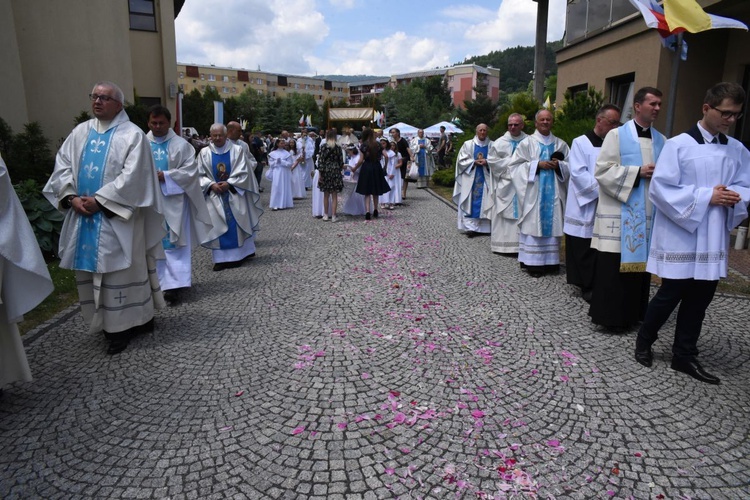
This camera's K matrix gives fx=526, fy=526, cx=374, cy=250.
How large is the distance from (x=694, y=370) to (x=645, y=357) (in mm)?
345

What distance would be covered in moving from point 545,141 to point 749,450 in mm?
4804

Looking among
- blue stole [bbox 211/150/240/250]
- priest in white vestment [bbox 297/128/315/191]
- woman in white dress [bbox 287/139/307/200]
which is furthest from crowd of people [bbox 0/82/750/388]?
priest in white vestment [bbox 297/128/315/191]

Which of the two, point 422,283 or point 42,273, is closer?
point 42,273

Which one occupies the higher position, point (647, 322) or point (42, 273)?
point (42, 273)

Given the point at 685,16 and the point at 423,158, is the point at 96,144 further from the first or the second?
the point at 423,158

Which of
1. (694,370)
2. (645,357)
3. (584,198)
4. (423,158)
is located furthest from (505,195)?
(423,158)

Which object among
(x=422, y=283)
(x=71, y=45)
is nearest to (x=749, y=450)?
(x=422, y=283)

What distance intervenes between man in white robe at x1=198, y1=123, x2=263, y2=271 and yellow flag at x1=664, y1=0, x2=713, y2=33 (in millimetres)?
5613

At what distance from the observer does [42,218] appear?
779 centimetres

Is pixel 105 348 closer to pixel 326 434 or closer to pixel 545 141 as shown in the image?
pixel 326 434

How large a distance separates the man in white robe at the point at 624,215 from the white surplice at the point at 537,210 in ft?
6.69

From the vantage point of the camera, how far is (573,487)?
2719 mm

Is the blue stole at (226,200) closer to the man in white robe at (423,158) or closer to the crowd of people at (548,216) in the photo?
the crowd of people at (548,216)

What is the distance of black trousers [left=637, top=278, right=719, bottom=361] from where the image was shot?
12.8ft
